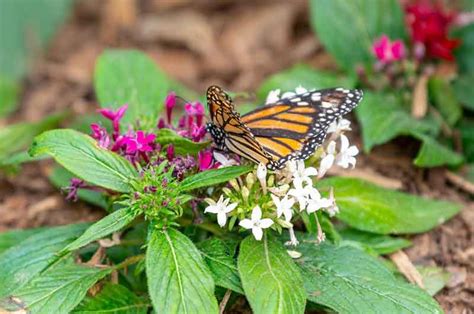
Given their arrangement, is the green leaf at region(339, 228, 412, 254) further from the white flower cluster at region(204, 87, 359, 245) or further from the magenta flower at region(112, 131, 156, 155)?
the magenta flower at region(112, 131, 156, 155)

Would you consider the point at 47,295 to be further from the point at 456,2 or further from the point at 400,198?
the point at 456,2

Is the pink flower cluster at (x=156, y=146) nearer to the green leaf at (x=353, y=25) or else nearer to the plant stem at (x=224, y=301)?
the plant stem at (x=224, y=301)

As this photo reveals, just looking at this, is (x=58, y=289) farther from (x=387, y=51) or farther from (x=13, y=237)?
(x=387, y=51)

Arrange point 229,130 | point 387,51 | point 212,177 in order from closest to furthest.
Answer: point 212,177
point 229,130
point 387,51

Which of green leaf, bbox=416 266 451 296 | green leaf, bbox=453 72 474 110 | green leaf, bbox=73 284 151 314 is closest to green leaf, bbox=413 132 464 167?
green leaf, bbox=453 72 474 110

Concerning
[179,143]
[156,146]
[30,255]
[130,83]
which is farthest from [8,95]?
[179,143]

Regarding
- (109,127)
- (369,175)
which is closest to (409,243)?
(369,175)
